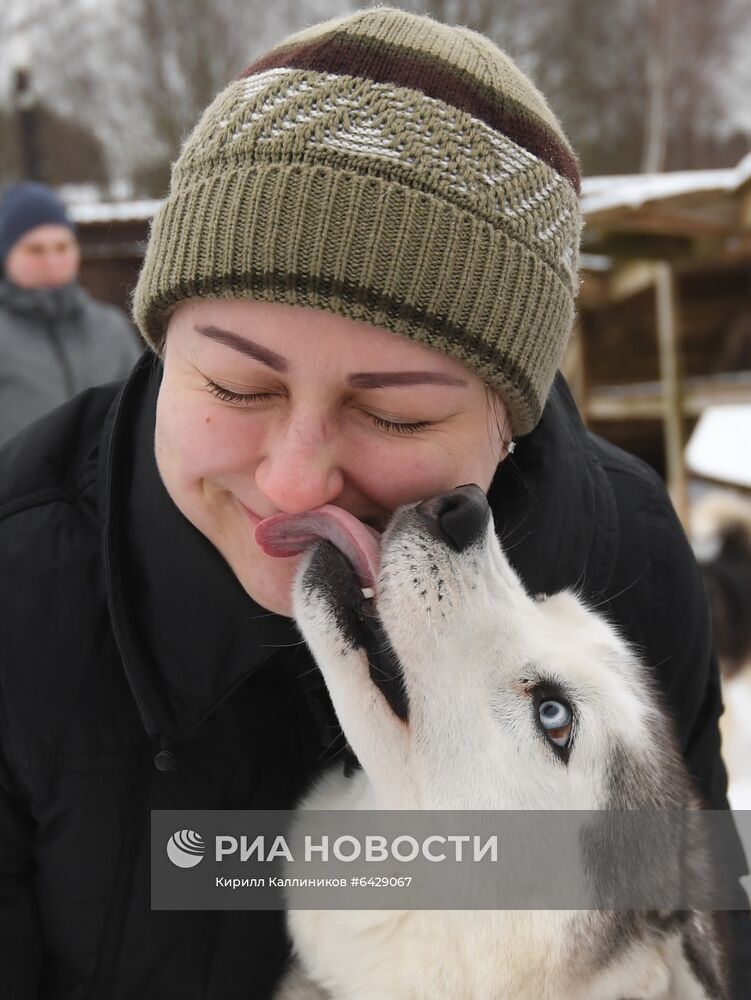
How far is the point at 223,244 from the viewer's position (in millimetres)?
1395

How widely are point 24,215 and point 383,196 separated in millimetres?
3942

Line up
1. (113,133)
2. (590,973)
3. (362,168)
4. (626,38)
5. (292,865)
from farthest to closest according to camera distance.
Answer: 1. (626,38)
2. (113,133)
3. (292,865)
4. (590,973)
5. (362,168)

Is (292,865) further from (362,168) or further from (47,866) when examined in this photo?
(362,168)

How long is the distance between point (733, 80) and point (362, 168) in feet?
76.5

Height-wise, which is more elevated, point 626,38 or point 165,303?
point 165,303

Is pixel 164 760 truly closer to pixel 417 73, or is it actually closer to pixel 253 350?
pixel 253 350

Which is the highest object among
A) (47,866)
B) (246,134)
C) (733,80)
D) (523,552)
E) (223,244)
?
(246,134)

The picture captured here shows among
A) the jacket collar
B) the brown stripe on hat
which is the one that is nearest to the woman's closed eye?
the jacket collar

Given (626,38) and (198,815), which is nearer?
(198,815)

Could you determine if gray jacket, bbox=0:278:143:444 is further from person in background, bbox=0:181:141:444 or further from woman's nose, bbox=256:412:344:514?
woman's nose, bbox=256:412:344:514

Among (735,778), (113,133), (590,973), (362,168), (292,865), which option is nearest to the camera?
(362,168)

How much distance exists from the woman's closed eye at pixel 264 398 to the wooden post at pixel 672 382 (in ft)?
19.6

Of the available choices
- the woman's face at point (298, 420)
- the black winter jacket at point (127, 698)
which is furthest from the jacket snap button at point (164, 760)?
the woman's face at point (298, 420)

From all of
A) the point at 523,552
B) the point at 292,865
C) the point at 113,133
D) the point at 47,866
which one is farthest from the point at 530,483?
the point at 113,133
